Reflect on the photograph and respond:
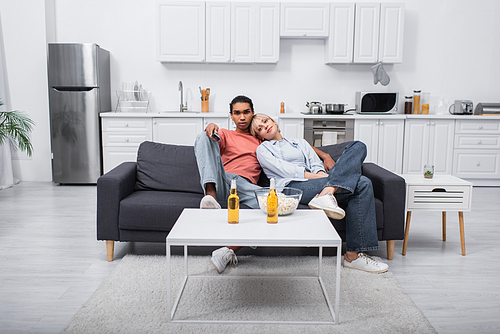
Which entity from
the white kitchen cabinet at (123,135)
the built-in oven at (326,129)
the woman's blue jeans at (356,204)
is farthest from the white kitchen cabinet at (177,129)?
the woman's blue jeans at (356,204)

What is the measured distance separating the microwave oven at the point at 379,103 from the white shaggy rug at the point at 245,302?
9.27 feet

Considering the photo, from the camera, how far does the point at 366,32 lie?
4852 millimetres

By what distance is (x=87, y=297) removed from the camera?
6.89ft

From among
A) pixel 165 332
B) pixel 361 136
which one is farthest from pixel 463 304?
pixel 361 136

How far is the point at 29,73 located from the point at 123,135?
140 centimetres

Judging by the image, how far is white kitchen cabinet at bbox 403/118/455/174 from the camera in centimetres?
484

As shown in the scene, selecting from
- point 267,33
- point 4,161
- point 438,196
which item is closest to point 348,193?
point 438,196

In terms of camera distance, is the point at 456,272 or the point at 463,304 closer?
the point at 463,304

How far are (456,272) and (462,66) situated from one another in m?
3.64

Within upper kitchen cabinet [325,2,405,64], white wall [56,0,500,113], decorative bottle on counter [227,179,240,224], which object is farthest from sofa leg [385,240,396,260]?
white wall [56,0,500,113]

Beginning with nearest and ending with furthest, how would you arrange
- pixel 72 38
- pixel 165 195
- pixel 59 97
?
pixel 165 195 < pixel 59 97 < pixel 72 38

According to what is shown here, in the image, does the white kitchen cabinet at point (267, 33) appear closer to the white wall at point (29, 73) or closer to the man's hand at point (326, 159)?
the man's hand at point (326, 159)

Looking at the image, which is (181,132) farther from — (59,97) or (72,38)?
(72,38)

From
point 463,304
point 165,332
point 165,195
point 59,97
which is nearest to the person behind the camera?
point 165,332
